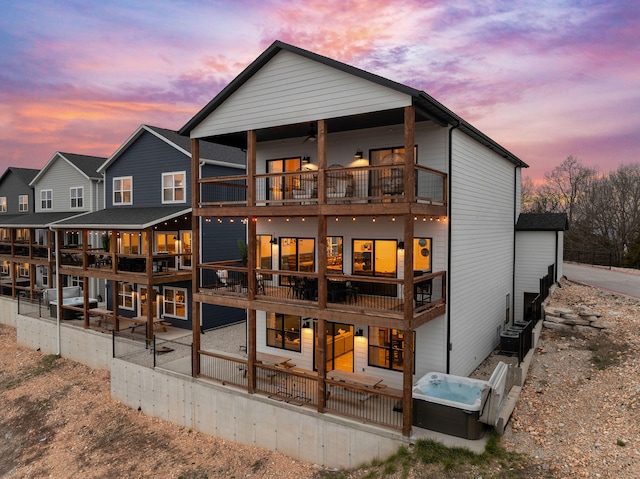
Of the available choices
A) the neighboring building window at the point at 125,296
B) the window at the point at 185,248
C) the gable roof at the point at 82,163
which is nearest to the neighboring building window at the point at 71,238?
the gable roof at the point at 82,163

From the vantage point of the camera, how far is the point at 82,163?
30516 mm

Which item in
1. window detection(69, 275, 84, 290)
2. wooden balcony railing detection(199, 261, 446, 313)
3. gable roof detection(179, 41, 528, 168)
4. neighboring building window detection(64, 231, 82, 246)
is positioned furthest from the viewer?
neighboring building window detection(64, 231, 82, 246)

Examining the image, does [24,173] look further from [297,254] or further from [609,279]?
[609,279]

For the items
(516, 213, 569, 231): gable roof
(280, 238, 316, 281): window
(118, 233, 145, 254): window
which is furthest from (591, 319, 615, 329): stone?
(118, 233, 145, 254): window

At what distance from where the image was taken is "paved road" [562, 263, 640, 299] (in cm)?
2302

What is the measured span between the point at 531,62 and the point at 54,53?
32790mm

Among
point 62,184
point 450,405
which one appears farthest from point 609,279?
point 62,184

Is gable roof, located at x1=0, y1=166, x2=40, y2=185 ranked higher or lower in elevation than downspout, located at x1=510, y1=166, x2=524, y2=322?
higher

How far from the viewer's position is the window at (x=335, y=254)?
585 inches

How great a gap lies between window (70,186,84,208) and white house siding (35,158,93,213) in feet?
0.84

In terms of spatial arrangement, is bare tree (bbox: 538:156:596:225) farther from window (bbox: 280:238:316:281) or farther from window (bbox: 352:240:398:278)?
window (bbox: 280:238:316:281)

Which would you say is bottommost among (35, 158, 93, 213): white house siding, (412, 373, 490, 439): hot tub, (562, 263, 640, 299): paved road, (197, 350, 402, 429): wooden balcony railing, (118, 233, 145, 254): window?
(197, 350, 402, 429): wooden balcony railing

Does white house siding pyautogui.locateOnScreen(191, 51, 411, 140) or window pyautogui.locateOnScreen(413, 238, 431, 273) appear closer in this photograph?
white house siding pyautogui.locateOnScreen(191, 51, 411, 140)

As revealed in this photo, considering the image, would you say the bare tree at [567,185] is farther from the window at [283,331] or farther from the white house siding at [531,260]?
the window at [283,331]
